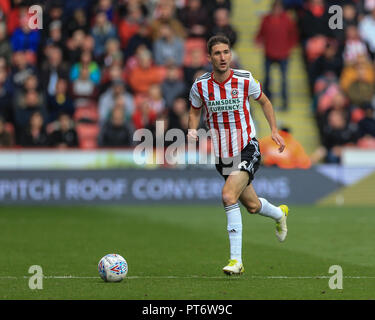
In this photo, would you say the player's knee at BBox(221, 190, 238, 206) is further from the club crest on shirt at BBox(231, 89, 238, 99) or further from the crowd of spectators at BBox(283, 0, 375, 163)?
the crowd of spectators at BBox(283, 0, 375, 163)

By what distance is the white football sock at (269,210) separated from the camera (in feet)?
34.7

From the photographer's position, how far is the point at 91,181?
18.9 meters

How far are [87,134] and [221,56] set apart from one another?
11.1 m

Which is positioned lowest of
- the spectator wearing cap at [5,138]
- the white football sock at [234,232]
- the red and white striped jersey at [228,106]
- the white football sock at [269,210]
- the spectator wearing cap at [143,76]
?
the white football sock at [234,232]

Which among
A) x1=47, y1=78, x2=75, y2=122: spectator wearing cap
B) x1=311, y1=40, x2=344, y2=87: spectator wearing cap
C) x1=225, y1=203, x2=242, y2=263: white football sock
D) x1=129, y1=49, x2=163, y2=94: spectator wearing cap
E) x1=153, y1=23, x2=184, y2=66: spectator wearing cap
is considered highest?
x1=153, y1=23, x2=184, y2=66: spectator wearing cap

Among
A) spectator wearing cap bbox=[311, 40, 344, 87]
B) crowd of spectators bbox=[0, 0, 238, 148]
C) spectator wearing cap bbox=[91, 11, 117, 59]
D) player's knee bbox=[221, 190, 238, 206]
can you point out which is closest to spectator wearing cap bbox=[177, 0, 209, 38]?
crowd of spectators bbox=[0, 0, 238, 148]

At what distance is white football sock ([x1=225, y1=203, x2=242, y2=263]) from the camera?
9.70m

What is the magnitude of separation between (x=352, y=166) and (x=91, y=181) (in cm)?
507

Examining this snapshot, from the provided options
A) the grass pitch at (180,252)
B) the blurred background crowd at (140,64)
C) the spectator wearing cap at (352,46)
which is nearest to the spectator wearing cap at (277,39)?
the blurred background crowd at (140,64)

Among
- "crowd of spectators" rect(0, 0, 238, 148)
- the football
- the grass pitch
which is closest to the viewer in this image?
the grass pitch

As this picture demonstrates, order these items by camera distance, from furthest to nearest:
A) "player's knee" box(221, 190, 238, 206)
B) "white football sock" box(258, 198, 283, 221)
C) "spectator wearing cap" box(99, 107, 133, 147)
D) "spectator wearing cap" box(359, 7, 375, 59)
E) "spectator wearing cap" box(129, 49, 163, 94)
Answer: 1. "spectator wearing cap" box(359, 7, 375, 59)
2. "spectator wearing cap" box(129, 49, 163, 94)
3. "spectator wearing cap" box(99, 107, 133, 147)
4. "white football sock" box(258, 198, 283, 221)
5. "player's knee" box(221, 190, 238, 206)

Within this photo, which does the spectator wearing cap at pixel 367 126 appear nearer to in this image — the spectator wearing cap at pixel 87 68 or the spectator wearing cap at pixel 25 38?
the spectator wearing cap at pixel 87 68

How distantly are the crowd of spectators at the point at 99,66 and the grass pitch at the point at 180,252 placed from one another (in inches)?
92.3

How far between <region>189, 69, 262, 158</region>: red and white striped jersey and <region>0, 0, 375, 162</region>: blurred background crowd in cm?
966
